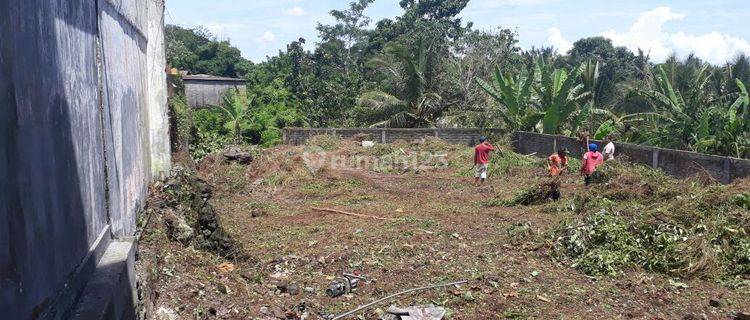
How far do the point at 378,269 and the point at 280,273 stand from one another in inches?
48.7

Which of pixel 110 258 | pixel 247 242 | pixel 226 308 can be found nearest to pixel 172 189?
pixel 247 242

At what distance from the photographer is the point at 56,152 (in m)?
3.69

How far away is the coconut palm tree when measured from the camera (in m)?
25.3

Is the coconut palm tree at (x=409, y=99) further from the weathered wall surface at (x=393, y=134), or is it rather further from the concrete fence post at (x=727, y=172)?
the concrete fence post at (x=727, y=172)

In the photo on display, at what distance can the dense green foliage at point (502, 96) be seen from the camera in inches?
680

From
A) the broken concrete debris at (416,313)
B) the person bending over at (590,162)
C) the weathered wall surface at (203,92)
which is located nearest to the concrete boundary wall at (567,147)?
the person bending over at (590,162)

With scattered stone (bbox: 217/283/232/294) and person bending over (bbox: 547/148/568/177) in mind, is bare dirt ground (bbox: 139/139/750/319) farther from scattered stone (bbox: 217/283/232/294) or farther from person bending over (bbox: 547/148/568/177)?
person bending over (bbox: 547/148/568/177)

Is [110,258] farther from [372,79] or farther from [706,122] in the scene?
[372,79]

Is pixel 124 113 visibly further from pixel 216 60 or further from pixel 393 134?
pixel 216 60

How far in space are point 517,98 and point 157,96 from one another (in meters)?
14.5

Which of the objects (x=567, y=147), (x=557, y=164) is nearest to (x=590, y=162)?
(x=557, y=164)

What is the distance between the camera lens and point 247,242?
33.0 feet

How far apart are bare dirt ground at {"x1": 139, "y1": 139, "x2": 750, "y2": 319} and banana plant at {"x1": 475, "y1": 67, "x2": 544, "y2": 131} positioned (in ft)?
30.1

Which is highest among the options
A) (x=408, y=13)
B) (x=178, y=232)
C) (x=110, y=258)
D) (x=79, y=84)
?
(x=408, y=13)
